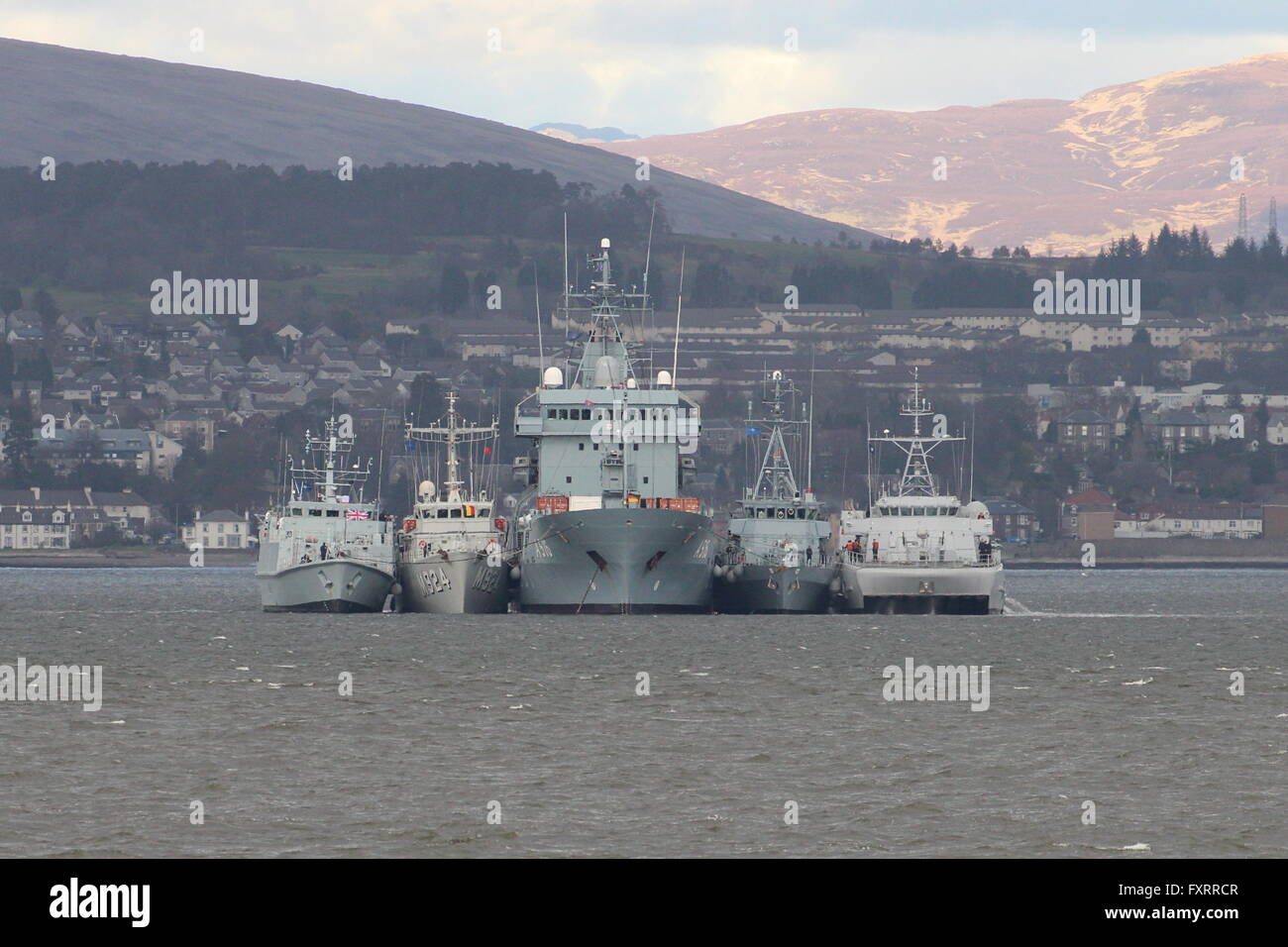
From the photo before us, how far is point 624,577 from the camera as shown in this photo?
323 ft

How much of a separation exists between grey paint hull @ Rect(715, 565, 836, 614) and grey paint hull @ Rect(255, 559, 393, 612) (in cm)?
1592

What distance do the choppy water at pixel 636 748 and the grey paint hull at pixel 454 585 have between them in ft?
36.7

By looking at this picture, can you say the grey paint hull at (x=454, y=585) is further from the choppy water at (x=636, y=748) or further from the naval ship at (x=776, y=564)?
the choppy water at (x=636, y=748)

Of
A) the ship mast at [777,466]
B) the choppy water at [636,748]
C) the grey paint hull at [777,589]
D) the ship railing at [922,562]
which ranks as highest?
the ship mast at [777,466]

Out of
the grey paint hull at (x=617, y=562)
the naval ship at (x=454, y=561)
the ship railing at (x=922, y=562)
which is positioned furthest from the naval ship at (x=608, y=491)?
the ship railing at (x=922, y=562)

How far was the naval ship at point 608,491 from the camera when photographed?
97.2 m

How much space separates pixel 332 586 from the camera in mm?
101188

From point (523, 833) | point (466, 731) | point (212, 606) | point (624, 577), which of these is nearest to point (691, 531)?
point (624, 577)

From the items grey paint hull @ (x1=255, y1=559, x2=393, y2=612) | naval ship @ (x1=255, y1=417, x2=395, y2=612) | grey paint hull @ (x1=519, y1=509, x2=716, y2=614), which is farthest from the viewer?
naval ship @ (x1=255, y1=417, x2=395, y2=612)

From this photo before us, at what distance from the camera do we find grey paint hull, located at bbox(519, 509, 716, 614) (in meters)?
96.1

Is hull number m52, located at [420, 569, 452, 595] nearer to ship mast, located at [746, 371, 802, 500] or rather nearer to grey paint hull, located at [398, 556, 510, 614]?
grey paint hull, located at [398, 556, 510, 614]

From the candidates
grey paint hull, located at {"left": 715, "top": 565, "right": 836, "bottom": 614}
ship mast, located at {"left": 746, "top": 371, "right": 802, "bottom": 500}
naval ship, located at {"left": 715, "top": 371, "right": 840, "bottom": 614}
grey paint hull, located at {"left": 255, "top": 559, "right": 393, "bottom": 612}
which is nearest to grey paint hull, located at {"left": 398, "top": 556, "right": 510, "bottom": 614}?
grey paint hull, located at {"left": 255, "top": 559, "right": 393, "bottom": 612}
